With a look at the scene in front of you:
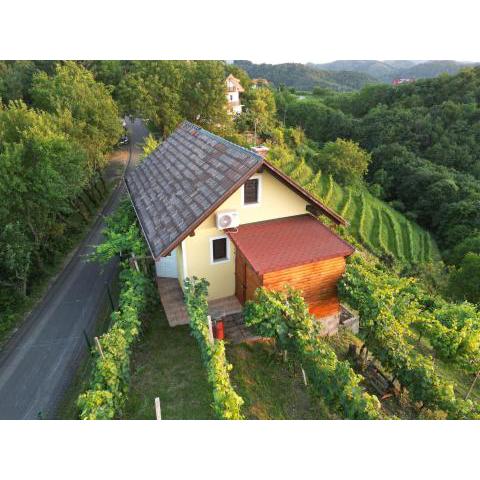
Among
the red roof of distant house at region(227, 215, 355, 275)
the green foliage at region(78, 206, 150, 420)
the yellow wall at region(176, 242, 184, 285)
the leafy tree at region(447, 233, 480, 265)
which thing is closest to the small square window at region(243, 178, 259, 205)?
the red roof of distant house at region(227, 215, 355, 275)

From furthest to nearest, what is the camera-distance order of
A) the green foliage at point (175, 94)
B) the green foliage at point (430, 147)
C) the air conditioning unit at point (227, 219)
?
A: the green foliage at point (430, 147)
the green foliage at point (175, 94)
the air conditioning unit at point (227, 219)

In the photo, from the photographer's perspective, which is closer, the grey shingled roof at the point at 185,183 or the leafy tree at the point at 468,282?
the grey shingled roof at the point at 185,183

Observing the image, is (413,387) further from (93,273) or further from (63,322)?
(93,273)

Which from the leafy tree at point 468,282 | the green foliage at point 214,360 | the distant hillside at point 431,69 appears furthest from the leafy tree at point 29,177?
the distant hillside at point 431,69

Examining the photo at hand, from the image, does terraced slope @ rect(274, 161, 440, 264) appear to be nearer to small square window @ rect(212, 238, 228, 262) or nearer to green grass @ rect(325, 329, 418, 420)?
green grass @ rect(325, 329, 418, 420)

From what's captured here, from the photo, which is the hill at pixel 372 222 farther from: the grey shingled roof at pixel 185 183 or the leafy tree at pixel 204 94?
the grey shingled roof at pixel 185 183

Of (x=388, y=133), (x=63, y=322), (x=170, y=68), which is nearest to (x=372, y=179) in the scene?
(x=388, y=133)

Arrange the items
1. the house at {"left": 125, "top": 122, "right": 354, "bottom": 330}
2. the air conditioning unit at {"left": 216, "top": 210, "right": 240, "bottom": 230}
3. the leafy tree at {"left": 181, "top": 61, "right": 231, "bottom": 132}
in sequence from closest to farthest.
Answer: the house at {"left": 125, "top": 122, "right": 354, "bottom": 330} < the air conditioning unit at {"left": 216, "top": 210, "right": 240, "bottom": 230} < the leafy tree at {"left": 181, "top": 61, "right": 231, "bottom": 132}
